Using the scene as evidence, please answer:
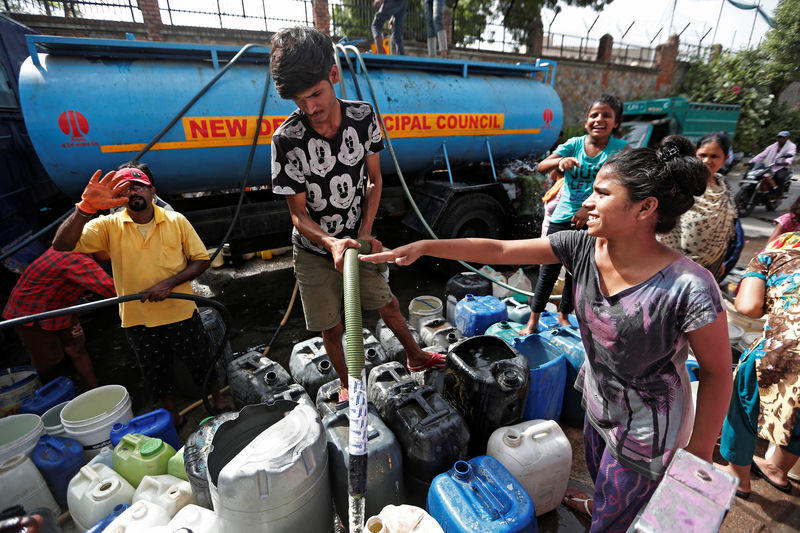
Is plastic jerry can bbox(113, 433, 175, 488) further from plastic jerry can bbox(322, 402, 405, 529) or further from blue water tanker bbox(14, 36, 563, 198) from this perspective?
blue water tanker bbox(14, 36, 563, 198)

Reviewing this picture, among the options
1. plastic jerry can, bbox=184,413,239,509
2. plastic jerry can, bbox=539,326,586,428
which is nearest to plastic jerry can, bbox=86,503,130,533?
plastic jerry can, bbox=184,413,239,509

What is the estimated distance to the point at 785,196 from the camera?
341 inches

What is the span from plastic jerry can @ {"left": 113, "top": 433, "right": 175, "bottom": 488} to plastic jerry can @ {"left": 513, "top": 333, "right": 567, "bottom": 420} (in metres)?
1.99

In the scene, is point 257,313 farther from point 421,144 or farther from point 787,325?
point 787,325

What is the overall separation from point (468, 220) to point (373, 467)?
3.66 m

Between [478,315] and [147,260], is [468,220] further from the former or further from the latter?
[147,260]

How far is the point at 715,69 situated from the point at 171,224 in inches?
871

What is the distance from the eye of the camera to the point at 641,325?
115 cm

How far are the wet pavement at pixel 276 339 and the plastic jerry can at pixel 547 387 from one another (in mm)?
378

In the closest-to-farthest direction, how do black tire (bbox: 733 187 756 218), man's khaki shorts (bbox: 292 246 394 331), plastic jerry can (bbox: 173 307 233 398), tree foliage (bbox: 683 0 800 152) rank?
man's khaki shorts (bbox: 292 246 394 331)
plastic jerry can (bbox: 173 307 233 398)
black tire (bbox: 733 187 756 218)
tree foliage (bbox: 683 0 800 152)

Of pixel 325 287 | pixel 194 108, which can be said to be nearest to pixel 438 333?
pixel 325 287

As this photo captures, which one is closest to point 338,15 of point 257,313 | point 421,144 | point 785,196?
point 421,144

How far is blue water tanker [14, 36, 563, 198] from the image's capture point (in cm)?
296

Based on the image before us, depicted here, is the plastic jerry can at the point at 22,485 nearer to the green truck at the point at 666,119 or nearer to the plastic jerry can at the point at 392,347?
the plastic jerry can at the point at 392,347
